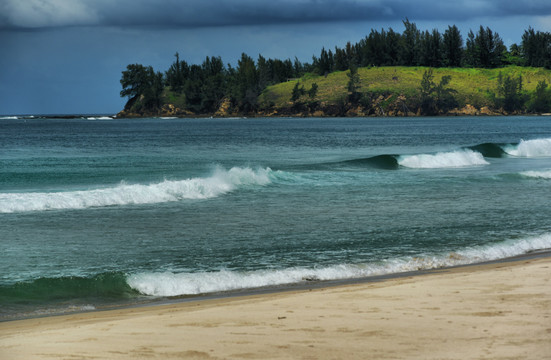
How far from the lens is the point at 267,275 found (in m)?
11.9

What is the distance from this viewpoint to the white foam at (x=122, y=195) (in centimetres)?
2117

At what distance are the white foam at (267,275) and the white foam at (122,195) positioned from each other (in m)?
10.7

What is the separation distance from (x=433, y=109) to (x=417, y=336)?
180101mm

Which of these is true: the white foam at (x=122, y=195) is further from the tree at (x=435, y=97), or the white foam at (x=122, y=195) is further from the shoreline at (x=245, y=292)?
the tree at (x=435, y=97)

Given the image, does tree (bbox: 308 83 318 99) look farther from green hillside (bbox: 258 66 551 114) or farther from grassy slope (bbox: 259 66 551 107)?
grassy slope (bbox: 259 66 551 107)

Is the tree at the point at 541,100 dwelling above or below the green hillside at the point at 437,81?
below

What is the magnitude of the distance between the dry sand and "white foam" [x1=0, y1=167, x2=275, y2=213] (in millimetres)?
12602

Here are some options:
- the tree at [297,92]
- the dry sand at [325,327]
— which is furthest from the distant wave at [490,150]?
the tree at [297,92]

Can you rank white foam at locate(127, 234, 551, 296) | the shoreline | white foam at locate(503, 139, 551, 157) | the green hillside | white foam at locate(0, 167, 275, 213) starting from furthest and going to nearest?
the green hillside
white foam at locate(503, 139, 551, 157)
white foam at locate(0, 167, 275, 213)
white foam at locate(127, 234, 551, 296)
the shoreline

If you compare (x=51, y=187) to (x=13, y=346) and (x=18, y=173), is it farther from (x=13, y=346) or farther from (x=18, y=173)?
(x=13, y=346)

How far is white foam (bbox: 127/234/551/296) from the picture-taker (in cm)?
1134

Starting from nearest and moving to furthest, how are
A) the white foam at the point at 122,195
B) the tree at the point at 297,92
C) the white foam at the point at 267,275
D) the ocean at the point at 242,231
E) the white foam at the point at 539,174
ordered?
the white foam at the point at 267,275 → the ocean at the point at 242,231 → the white foam at the point at 122,195 → the white foam at the point at 539,174 → the tree at the point at 297,92

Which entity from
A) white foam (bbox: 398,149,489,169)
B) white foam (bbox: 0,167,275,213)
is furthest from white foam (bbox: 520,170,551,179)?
white foam (bbox: 0,167,275,213)

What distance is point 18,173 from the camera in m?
35.3
